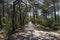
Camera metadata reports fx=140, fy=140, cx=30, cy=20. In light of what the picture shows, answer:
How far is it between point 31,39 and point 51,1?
66.6 ft

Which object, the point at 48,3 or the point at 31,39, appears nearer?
the point at 31,39

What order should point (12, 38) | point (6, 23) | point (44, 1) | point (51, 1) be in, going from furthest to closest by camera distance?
point (44, 1) → point (51, 1) → point (6, 23) → point (12, 38)

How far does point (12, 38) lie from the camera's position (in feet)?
39.4

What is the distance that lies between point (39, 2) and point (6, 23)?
19983mm

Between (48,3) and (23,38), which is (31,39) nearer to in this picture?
(23,38)

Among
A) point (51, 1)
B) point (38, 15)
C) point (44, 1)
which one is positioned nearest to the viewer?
point (51, 1)

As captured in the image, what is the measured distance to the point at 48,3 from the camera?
31703 millimetres

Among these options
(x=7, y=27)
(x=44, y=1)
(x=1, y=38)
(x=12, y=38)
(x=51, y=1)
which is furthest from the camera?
(x=44, y=1)

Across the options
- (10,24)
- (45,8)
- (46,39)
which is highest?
(45,8)

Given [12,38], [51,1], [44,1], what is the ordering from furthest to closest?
[44,1] → [51,1] → [12,38]

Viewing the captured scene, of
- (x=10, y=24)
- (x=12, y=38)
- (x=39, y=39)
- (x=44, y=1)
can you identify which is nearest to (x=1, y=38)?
(x=12, y=38)

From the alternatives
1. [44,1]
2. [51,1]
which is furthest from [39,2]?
[51,1]

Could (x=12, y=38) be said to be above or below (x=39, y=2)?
below

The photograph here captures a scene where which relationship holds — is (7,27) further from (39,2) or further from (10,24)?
(39,2)
